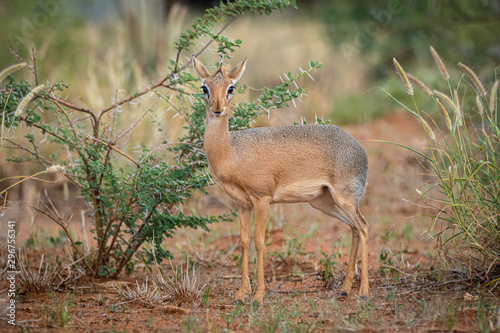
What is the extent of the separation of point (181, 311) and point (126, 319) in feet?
1.44

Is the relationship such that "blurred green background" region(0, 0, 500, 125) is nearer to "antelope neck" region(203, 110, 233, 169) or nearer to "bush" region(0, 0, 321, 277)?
"bush" region(0, 0, 321, 277)

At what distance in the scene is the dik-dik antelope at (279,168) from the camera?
504 cm

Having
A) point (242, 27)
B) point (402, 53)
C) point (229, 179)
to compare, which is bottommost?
point (229, 179)

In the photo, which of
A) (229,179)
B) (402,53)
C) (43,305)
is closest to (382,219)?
(229,179)

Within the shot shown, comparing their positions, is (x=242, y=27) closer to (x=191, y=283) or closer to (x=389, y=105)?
(x=389, y=105)

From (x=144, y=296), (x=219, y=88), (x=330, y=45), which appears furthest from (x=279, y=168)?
(x=330, y=45)

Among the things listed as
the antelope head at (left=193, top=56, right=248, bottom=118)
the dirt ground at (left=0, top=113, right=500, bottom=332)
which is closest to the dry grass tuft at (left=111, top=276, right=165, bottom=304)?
the dirt ground at (left=0, top=113, right=500, bottom=332)

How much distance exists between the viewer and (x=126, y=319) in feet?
15.1

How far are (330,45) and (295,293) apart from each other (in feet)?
35.1

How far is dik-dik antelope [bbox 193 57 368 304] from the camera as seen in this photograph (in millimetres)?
5039

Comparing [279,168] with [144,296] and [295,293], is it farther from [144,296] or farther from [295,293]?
[144,296]

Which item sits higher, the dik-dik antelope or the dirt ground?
the dik-dik antelope

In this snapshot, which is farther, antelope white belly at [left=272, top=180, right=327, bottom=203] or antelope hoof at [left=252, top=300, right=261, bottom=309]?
antelope white belly at [left=272, top=180, right=327, bottom=203]

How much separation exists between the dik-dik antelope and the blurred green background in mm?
4981
